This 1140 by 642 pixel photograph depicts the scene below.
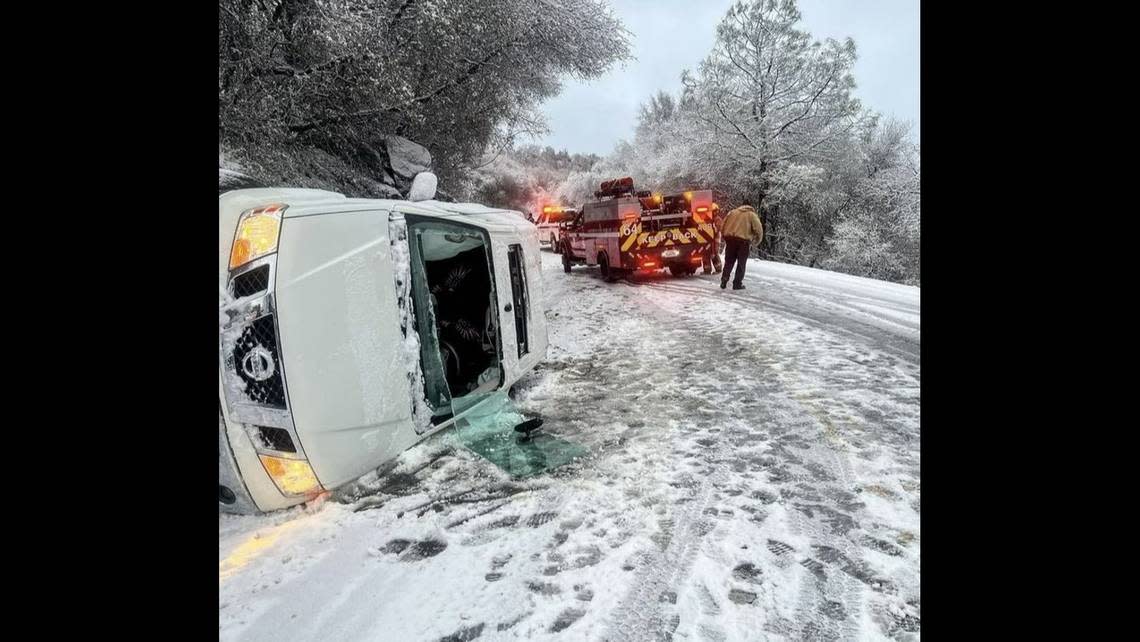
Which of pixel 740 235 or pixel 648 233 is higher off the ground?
pixel 648 233

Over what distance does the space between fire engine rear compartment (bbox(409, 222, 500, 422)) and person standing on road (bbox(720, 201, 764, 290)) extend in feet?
21.9

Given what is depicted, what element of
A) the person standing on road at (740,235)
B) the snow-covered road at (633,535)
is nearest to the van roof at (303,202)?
the snow-covered road at (633,535)

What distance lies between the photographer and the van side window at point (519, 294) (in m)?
4.32

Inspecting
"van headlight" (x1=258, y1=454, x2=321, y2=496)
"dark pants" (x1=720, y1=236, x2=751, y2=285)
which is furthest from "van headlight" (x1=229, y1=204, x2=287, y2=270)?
"dark pants" (x1=720, y1=236, x2=751, y2=285)

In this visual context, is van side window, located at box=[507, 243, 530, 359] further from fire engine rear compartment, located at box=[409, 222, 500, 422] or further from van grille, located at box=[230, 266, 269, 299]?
van grille, located at box=[230, 266, 269, 299]

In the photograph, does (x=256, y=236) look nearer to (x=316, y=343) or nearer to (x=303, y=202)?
(x=303, y=202)

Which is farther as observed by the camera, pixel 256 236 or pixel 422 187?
pixel 422 187

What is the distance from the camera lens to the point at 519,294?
443 cm

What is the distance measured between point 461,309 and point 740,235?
6.96 metres


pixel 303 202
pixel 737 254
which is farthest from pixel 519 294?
pixel 737 254

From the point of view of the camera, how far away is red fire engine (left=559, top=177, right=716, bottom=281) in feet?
37.5

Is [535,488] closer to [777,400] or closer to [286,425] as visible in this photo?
[286,425]
